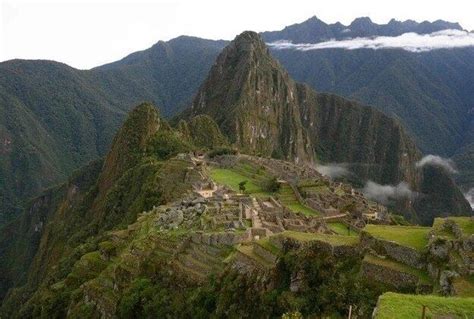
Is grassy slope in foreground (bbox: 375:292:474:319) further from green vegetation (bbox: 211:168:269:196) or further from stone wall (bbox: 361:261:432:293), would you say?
green vegetation (bbox: 211:168:269:196)

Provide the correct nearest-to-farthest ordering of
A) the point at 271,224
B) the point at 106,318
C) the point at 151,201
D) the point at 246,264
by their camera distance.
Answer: the point at 246,264 → the point at 106,318 → the point at 271,224 → the point at 151,201

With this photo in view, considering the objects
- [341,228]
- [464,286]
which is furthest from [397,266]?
[341,228]

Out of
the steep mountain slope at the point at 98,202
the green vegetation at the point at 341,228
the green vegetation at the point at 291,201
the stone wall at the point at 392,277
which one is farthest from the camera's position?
the steep mountain slope at the point at 98,202

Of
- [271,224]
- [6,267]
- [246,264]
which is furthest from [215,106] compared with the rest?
[246,264]

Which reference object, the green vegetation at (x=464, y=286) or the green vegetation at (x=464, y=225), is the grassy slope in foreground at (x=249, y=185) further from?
the green vegetation at (x=464, y=286)

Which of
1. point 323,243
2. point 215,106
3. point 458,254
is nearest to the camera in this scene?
point 458,254

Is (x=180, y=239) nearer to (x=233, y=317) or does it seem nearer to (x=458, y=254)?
(x=233, y=317)

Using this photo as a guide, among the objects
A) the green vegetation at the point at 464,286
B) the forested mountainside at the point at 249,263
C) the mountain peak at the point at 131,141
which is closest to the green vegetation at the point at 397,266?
the forested mountainside at the point at 249,263
